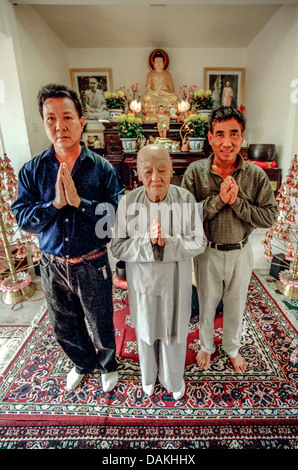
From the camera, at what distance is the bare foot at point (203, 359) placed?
65.9 inches

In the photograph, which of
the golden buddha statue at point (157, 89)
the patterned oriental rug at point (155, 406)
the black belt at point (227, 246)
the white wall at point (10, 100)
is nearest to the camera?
the patterned oriental rug at point (155, 406)

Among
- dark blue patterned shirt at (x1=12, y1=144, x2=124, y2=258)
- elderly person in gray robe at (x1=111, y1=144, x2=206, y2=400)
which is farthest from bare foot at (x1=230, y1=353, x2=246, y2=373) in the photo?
dark blue patterned shirt at (x1=12, y1=144, x2=124, y2=258)

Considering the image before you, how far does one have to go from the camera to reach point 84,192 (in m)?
1.22

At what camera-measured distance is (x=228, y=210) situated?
133 centimetres

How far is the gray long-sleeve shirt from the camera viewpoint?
132cm

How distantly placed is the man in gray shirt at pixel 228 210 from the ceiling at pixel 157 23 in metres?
2.68

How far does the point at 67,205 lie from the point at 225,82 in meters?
5.34

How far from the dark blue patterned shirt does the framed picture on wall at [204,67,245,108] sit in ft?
16.2

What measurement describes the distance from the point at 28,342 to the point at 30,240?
3.63 ft

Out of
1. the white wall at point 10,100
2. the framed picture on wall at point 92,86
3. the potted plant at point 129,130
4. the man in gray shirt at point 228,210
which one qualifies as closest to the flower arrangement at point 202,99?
the potted plant at point 129,130

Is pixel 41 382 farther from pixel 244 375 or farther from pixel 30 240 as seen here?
pixel 30 240

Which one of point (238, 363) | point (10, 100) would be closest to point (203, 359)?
point (238, 363)

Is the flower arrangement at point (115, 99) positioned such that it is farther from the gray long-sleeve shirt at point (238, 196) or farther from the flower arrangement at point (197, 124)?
the gray long-sleeve shirt at point (238, 196)

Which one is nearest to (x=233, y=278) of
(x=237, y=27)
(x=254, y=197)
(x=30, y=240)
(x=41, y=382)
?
(x=254, y=197)
